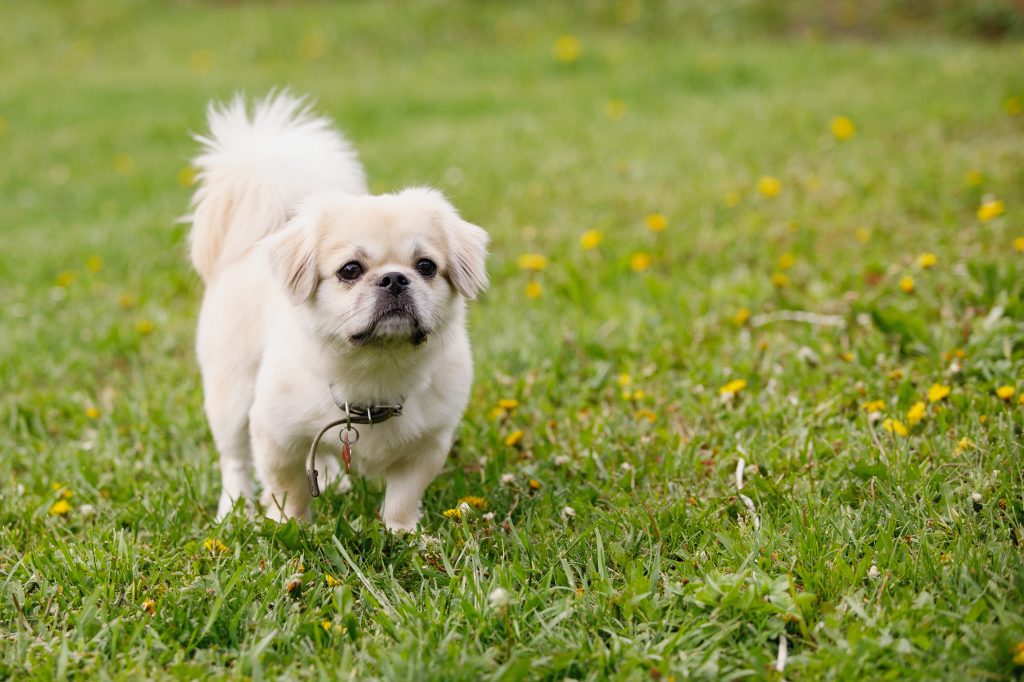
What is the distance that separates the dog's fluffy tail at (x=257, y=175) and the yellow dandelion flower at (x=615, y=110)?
14.7ft

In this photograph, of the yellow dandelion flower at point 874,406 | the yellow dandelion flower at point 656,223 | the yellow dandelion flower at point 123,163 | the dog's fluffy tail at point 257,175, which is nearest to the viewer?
the yellow dandelion flower at point 874,406

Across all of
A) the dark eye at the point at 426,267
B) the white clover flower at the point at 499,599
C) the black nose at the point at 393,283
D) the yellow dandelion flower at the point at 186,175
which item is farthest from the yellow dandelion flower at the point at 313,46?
the white clover flower at the point at 499,599

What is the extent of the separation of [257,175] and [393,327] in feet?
3.31

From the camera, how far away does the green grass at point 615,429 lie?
2.17 m

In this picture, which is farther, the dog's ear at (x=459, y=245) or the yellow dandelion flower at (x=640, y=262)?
the yellow dandelion flower at (x=640, y=262)

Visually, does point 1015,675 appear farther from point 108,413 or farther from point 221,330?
point 108,413

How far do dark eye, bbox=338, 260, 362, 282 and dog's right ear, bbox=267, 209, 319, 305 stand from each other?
73 mm

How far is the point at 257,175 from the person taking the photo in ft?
10.4

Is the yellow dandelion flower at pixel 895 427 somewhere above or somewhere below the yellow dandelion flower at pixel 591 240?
below

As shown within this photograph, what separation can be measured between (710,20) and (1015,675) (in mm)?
10409

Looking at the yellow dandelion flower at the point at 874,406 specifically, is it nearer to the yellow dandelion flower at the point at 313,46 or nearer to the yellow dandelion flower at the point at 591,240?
the yellow dandelion flower at the point at 591,240

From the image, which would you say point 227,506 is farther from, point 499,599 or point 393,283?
point 499,599

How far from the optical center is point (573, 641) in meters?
2.15

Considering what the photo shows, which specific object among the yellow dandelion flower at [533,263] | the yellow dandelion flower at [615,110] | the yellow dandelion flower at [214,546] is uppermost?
the yellow dandelion flower at [615,110]
